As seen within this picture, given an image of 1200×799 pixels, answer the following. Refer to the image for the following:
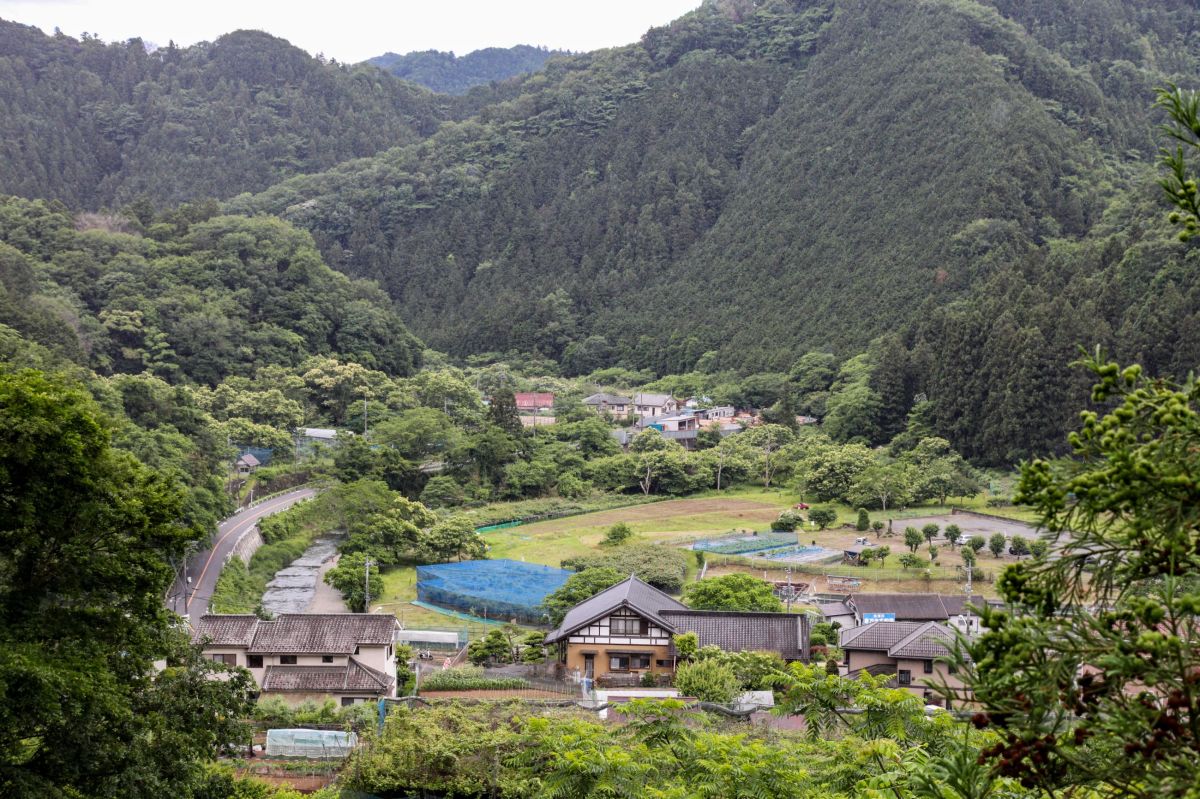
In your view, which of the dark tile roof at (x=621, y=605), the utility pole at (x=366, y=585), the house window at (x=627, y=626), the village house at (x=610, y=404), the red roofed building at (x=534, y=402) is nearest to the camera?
the dark tile roof at (x=621, y=605)

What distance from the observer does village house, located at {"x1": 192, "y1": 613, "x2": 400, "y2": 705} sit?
67.2ft

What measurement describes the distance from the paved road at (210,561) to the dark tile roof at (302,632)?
3.39m

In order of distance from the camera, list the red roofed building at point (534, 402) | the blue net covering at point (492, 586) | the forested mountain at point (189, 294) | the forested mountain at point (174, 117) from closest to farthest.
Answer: the blue net covering at point (492, 586)
the forested mountain at point (189, 294)
the red roofed building at point (534, 402)
the forested mountain at point (174, 117)

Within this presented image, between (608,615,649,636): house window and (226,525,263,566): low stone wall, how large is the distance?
42.1ft

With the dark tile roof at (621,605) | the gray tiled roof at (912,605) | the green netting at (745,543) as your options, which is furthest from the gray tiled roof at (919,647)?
the green netting at (745,543)

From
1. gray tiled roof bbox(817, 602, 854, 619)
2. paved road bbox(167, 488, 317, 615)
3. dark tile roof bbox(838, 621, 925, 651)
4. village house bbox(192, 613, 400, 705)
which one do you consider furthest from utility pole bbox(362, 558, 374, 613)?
dark tile roof bbox(838, 621, 925, 651)

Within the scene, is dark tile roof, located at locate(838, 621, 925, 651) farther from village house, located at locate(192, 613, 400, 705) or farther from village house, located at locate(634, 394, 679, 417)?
village house, located at locate(634, 394, 679, 417)

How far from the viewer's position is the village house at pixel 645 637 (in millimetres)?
23078

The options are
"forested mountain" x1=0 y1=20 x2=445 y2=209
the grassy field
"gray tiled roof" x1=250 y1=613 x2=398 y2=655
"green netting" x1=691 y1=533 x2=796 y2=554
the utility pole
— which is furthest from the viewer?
"forested mountain" x1=0 y1=20 x2=445 y2=209

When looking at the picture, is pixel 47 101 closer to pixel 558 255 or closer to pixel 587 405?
pixel 558 255

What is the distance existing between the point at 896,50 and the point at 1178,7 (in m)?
29.0

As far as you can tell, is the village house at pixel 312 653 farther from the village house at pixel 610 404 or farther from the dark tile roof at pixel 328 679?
the village house at pixel 610 404

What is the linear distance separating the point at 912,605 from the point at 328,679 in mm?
12743

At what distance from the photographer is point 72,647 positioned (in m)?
9.55
